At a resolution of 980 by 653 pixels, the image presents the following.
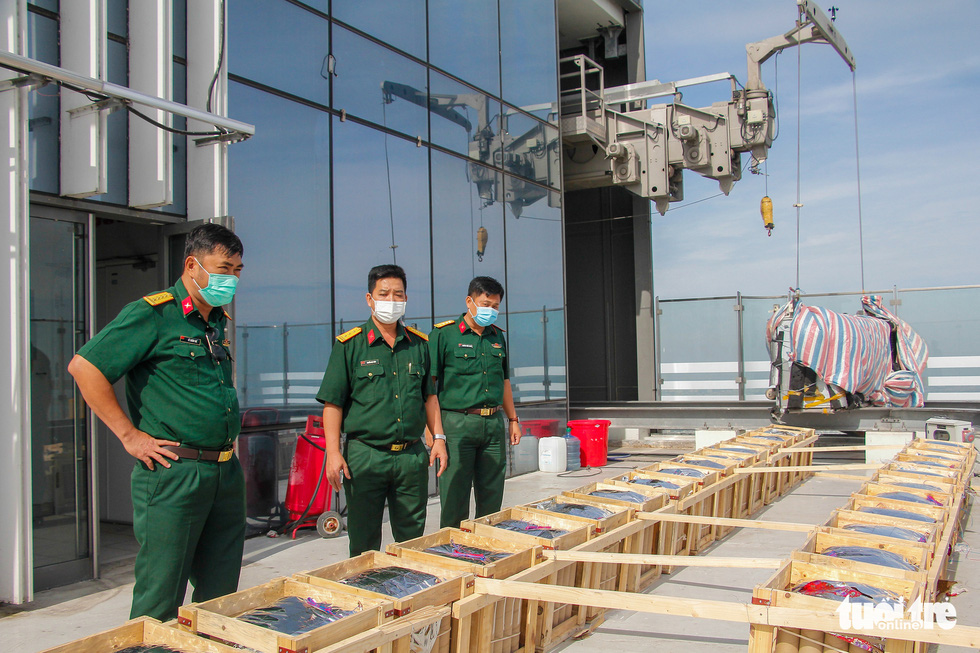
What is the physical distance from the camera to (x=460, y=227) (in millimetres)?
9297

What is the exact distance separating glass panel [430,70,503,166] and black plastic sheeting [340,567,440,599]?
6.32 metres

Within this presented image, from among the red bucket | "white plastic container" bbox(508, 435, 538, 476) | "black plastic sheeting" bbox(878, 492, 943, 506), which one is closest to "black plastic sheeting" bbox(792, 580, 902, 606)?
"black plastic sheeting" bbox(878, 492, 943, 506)

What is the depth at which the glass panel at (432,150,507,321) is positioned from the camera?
29.1ft

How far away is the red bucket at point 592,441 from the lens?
35.2 feet

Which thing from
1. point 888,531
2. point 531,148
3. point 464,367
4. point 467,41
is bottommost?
point 888,531

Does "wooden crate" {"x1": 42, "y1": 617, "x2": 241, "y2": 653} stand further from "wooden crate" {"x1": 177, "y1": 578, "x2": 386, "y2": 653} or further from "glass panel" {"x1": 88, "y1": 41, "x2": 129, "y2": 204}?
"glass panel" {"x1": 88, "y1": 41, "x2": 129, "y2": 204}

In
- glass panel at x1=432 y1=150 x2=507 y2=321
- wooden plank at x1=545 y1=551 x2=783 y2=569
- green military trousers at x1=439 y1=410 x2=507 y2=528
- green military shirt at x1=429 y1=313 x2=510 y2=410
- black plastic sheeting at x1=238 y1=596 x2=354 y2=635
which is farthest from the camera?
glass panel at x1=432 y1=150 x2=507 y2=321

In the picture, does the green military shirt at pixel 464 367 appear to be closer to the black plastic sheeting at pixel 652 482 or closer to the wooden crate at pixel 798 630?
the black plastic sheeting at pixel 652 482

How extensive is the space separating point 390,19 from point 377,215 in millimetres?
2121

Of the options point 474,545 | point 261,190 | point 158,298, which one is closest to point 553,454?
point 261,190

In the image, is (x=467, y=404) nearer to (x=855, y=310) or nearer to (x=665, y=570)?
(x=665, y=570)

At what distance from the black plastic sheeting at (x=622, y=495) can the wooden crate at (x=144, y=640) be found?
290 cm

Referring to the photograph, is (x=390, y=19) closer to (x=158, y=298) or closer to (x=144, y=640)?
(x=158, y=298)

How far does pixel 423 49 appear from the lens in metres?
8.76
